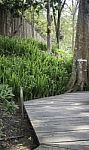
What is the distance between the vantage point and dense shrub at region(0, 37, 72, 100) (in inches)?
294

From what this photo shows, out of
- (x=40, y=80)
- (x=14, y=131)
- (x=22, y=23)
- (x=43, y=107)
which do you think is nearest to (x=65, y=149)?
(x=14, y=131)

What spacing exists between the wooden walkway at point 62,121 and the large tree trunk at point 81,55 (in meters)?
1.35

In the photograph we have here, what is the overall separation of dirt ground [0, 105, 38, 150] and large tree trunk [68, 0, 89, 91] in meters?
2.80

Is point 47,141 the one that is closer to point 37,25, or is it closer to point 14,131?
point 14,131

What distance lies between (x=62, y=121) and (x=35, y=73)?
3.67 m

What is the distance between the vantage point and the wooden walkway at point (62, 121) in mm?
3781

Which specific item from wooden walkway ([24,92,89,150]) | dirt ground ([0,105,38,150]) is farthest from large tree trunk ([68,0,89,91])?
dirt ground ([0,105,38,150])

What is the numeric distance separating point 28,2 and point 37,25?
1013cm

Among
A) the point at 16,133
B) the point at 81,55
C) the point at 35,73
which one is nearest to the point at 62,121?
the point at 16,133

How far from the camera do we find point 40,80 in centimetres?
776

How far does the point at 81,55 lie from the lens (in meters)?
8.55

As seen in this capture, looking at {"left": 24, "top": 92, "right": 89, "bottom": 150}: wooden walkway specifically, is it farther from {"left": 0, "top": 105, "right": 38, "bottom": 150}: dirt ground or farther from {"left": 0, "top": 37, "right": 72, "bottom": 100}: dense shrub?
{"left": 0, "top": 37, "right": 72, "bottom": 100}: dense shrub

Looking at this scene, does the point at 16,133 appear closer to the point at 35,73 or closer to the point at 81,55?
the point at 35,73

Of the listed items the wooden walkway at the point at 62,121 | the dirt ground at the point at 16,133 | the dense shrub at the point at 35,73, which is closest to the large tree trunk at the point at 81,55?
the dense shrub at the point at 35,73
